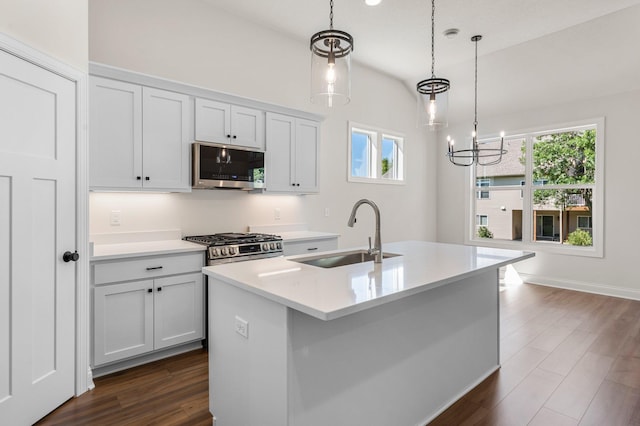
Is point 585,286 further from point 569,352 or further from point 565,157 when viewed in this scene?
point 569,352

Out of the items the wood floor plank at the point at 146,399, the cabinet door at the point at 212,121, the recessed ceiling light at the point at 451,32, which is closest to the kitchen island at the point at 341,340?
the wood floor plank at the point at 146,399

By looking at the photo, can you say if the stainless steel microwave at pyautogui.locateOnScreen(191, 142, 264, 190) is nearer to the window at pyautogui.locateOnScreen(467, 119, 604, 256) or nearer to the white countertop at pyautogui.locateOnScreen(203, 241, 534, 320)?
the white countertop at pyautogui.locateOnScreen(203, 241, 534, 320)

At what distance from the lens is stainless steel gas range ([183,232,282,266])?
9.69 ft

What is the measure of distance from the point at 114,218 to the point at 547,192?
5755mm

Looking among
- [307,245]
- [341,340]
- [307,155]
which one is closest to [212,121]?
[307,155]

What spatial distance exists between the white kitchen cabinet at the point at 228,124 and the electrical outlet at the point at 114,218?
948 millimetres

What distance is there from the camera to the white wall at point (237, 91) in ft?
10.3

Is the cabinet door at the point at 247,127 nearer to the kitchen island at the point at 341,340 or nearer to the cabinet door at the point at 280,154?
the cabinet door at the point at 280,154

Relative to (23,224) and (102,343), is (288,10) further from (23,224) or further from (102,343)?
(102,343)

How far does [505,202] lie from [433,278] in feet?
15.8

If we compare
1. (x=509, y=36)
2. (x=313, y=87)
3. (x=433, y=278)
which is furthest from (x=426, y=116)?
(x=509, y=36)

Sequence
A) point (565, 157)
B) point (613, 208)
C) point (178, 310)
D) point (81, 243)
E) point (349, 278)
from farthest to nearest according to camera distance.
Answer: point (565, 157), point (613, 208), point (178, 310), point (81, 243), point (349, 278)

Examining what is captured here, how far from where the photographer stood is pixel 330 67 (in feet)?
6.27

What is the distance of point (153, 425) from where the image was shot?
201 centimetres
